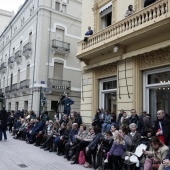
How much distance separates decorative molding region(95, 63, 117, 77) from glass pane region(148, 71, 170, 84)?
2106 mm

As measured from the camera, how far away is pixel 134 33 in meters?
10.1

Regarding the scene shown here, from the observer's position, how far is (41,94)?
71.6ft

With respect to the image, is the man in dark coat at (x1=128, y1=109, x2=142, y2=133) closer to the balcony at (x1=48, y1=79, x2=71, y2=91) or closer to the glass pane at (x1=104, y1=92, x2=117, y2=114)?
the glass pane at (x1=104, y1=92, x2=117, y2=114)

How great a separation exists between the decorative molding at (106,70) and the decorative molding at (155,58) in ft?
6.30

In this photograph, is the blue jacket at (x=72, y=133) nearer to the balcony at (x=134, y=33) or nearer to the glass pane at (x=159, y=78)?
the glass pane at (x=159, y=78)

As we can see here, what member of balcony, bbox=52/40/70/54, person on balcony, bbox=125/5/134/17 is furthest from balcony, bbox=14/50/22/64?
person on balcony, bbox=125/5/134/17

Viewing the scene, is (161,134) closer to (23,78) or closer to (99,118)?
(99,118)

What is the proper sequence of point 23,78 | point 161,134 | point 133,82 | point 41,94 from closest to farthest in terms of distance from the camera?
point 161,134 < point 133,82 < point 41,94 < point 23,78

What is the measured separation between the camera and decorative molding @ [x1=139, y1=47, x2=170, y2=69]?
9.74 metres

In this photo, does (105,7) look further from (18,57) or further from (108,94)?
(18,57)

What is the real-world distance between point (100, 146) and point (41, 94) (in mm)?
14266

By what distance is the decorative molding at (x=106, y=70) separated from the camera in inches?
496

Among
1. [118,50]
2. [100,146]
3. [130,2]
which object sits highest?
[130,2]

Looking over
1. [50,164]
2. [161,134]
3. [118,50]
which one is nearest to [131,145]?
[161,134]
